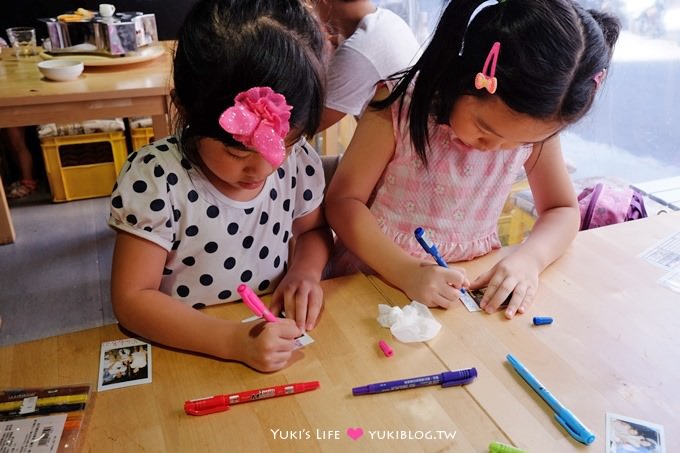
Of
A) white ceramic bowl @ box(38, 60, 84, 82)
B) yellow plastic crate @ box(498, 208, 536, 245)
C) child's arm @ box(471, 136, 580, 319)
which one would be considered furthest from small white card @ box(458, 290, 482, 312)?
white ceramic bowl @ box(38, 60, 84, 82)

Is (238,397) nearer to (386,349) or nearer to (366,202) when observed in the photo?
(386,349)

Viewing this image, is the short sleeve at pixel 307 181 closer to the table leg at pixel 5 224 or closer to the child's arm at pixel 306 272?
the child's arm at pixel 306 272

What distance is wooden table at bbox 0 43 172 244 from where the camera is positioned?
185cm

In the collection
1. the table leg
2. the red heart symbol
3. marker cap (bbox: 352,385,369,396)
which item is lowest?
the table leg

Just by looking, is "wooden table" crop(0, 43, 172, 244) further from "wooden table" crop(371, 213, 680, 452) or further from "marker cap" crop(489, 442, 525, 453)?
"marker cap" crop(489, 442, 525, 453)

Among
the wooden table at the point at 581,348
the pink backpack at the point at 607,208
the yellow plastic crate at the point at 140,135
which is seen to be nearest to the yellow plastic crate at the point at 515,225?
the pink backpack at the point at 607,208

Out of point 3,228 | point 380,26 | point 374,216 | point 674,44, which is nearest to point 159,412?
point 374,216

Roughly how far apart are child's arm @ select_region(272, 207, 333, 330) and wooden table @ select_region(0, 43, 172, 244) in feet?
3.44

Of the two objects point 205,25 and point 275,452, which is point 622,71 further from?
point 275,452

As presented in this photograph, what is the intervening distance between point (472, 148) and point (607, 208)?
0.52m

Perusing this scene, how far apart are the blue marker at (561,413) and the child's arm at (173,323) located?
12.4 inches

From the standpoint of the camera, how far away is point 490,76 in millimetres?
844

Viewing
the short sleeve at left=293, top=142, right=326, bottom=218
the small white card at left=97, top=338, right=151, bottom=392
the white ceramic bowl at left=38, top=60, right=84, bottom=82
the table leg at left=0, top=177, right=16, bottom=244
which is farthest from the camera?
the table leg at left=0, top=177, right=16, bottom=244

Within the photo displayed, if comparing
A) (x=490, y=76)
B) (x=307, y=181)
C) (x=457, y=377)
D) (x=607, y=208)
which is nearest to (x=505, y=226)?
(x=607, y=208)
